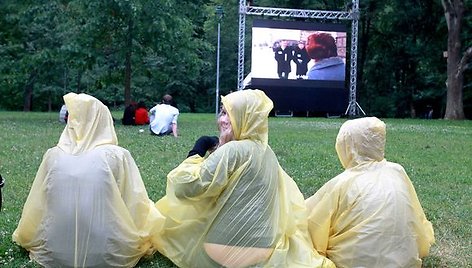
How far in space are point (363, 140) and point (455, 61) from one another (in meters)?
27.4

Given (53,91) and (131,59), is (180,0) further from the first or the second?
(53,91)

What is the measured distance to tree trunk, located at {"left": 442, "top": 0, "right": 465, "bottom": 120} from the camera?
29469mm

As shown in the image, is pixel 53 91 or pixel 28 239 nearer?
pixel 28 239

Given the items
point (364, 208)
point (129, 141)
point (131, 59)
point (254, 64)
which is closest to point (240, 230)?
point (364, 208)

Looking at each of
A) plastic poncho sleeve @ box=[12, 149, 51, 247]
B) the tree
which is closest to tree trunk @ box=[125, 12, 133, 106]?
the tree

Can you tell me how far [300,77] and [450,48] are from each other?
25.2 feet

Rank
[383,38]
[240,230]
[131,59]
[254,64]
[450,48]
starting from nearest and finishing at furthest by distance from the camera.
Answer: [240,230], [131,59], [254,64], [450,48], [383,38]

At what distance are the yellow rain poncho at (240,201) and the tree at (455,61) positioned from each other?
27.3 meters

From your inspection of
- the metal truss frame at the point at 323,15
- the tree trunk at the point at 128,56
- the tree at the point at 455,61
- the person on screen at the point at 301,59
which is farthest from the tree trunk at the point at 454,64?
the tree trunk at the point at 128,56

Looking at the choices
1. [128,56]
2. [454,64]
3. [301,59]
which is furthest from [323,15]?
[128,56]

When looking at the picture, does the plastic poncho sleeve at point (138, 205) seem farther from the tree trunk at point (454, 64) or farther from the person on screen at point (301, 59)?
the tree trunk at point (454, 64)

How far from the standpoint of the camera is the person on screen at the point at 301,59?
27.9m

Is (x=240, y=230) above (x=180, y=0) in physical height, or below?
below

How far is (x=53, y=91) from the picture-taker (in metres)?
42.9
